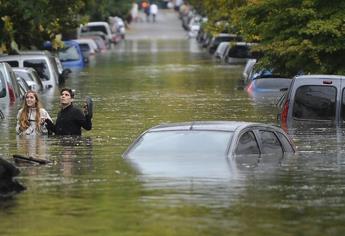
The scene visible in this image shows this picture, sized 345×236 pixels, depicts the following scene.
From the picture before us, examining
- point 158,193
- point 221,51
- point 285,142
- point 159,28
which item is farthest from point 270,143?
point 159,28

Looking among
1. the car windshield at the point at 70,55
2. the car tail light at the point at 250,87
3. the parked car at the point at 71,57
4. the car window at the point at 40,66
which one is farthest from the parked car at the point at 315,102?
the car windshield at the point at 70,55

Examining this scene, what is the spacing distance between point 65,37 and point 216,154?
178 ft

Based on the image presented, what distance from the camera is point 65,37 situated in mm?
71062

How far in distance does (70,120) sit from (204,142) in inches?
203

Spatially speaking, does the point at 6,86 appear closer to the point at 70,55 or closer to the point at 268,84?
the point at 268,84

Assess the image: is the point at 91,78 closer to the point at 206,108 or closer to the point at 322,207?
the point at 206,108

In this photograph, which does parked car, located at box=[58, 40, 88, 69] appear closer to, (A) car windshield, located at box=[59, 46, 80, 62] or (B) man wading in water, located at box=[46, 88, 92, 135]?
(A) car windshield, located at box=[59, 46, 80, 62]

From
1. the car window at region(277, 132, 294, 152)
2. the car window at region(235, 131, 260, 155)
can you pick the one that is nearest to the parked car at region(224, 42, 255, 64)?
the car window at region(277, 132, 294, 152)

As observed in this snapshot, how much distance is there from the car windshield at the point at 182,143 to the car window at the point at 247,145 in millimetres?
167

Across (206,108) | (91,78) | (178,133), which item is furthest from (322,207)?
(91,78)

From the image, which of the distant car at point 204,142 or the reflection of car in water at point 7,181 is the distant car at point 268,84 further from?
the reflection of car in water at point 7,181

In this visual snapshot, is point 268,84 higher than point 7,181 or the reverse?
the reverse

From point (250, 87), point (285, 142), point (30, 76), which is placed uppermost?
point (285, 142)

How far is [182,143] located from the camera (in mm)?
17766
